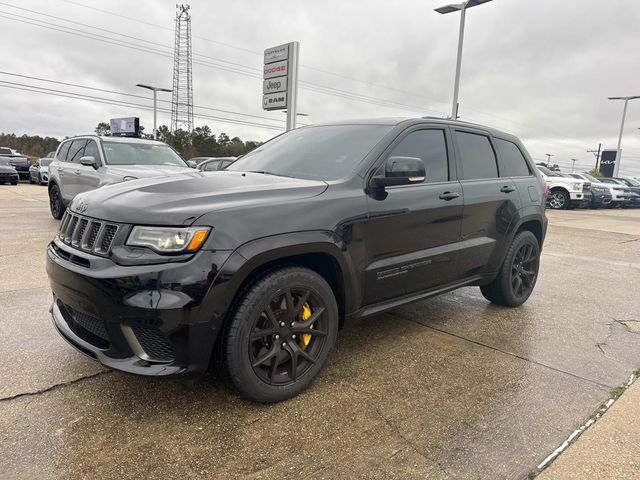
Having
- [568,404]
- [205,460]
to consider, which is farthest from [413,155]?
[205,460]

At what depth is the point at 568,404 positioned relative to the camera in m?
2.91

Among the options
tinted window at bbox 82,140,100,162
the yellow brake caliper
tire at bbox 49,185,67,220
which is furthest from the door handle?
tire at bbox 49,185,67,220

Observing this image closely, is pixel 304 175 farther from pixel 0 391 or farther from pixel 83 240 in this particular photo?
pixel 0 391

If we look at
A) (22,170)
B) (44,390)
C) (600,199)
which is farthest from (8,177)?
(600,199)

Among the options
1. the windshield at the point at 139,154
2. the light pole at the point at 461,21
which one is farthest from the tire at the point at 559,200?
the windshield at the point at 139,154

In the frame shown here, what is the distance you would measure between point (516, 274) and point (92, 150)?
7.73 metres

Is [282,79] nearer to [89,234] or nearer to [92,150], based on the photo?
[92,150]

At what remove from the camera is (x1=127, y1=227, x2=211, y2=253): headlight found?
7.80ft

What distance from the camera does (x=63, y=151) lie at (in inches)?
401

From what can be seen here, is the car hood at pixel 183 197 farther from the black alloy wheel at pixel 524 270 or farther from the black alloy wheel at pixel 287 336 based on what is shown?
the black alloy wheel at pixel 524 270

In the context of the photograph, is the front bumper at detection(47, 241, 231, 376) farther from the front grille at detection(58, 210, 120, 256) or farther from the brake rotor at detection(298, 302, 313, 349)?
the brake rotor at detection(298, 302, 313, 349)

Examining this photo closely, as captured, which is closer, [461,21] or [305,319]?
[305,319]

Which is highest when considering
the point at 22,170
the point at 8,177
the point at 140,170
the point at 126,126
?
the point at 126,126

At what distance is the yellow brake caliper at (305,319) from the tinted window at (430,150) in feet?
4.53
